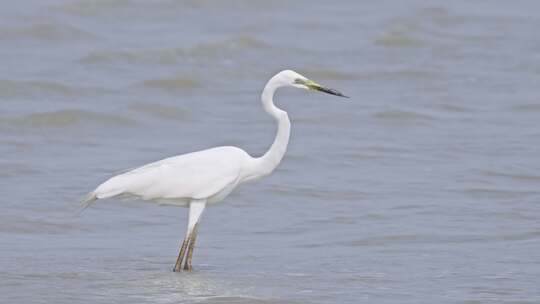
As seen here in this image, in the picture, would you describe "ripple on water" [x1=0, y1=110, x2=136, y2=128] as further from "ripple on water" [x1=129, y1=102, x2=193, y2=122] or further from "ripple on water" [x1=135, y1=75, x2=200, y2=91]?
"ripple on water" [x1=135, y1=75, x2=200, y2=91]

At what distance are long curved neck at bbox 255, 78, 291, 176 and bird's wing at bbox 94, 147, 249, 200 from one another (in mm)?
181

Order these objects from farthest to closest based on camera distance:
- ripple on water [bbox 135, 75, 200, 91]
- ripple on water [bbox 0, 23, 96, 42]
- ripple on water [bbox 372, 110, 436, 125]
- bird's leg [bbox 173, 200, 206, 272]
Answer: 1. ripple on water [bbox 0, 23, 96, 42]
2. ripple on water [bbox 135, 75, 200, 91]
3. ripple on water [bbox 372, 110, 436, 125]
4. bird's leg [bbox 173, 200, 206, 272]

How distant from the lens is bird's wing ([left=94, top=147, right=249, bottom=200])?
8.11 m

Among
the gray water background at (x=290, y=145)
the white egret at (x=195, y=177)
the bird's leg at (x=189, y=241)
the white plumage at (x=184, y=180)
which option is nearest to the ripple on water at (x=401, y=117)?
the gray water background at (x=290, y=145)

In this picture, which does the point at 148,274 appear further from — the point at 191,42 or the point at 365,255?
the point at 191,42

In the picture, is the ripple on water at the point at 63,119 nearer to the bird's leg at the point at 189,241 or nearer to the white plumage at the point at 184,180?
the white plumage at the point at 184,180

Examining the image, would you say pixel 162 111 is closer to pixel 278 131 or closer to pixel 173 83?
pixel 173 83

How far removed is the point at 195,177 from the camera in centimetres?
816

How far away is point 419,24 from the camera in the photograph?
21734 millimetres

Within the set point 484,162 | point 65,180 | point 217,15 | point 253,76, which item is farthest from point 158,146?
point 217,15

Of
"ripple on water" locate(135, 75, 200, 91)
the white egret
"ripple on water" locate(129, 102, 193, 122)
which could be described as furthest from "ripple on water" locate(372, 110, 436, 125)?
the white egret

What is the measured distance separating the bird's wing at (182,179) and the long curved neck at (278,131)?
181mm

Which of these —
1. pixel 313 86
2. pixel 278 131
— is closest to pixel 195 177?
pixel 278 131

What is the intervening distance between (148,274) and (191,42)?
1161 centimetres
